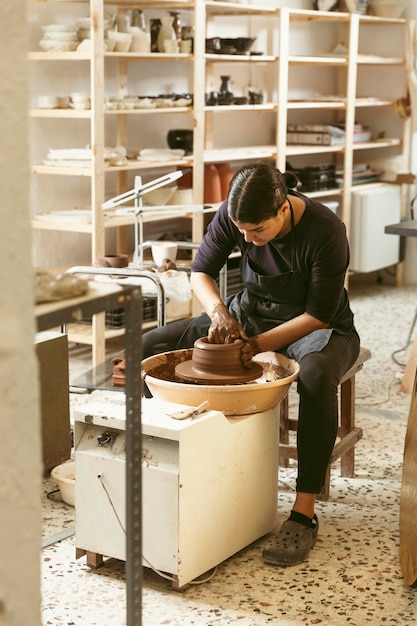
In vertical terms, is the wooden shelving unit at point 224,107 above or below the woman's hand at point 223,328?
above

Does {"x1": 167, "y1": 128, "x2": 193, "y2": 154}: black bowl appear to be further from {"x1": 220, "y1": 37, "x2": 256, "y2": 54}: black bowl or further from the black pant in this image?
the black pant

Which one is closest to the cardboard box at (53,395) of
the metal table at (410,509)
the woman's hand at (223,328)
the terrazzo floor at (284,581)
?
the terrazzo floor at (284,581)

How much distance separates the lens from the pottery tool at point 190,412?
2.50 metres

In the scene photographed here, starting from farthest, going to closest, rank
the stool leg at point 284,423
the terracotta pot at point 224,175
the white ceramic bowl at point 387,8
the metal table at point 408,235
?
the white ceramic bowl at point 387,8, the terracotta pot at point 224,175, the metal table at point 408,235, the stool leg at point 284,423

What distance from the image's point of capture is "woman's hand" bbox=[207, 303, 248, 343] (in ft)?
9.51

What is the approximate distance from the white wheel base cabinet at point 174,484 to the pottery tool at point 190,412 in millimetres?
15

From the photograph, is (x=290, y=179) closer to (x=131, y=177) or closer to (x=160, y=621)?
(x=160, y=621)

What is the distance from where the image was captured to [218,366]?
2.78 m

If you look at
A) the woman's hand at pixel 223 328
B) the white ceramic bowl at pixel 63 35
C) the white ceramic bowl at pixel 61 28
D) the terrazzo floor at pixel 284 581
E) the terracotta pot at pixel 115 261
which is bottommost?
the terrazzo floor at pixel 284 581

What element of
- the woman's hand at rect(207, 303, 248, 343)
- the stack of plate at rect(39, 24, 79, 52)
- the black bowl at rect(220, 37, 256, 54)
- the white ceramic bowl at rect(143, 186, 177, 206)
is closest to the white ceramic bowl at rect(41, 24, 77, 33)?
the stack of plate at rect(39, 24, 79, 52)

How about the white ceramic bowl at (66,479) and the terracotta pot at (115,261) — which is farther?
the terracotta pot at (115,261)

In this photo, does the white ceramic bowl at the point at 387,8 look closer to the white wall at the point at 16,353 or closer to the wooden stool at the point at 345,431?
the wooden stool at the point at 345,431

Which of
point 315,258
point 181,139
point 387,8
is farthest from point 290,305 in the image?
point 387,8

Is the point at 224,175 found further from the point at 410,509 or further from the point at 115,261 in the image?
the point at 410,509
